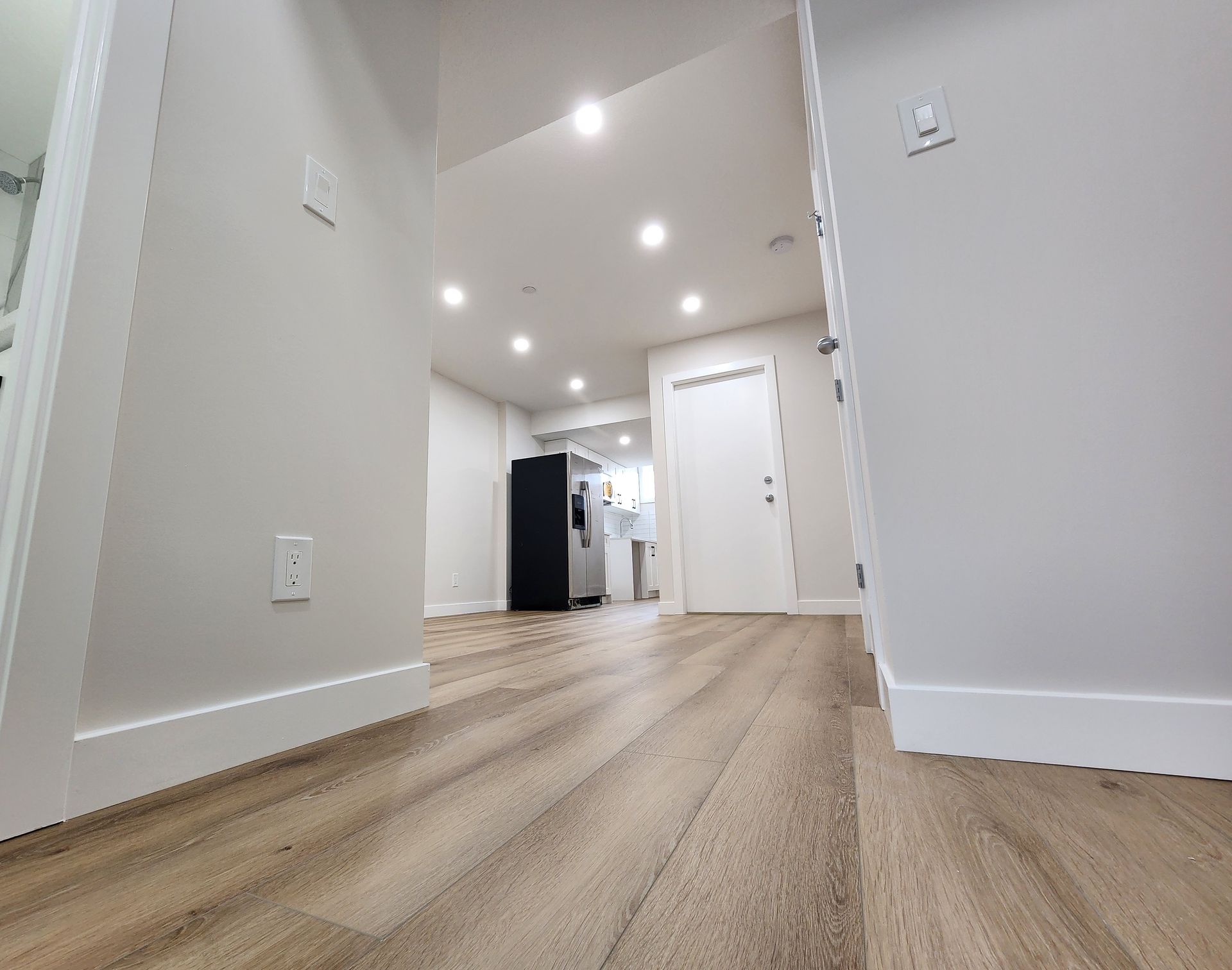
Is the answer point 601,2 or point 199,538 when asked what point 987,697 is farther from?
point 601,2

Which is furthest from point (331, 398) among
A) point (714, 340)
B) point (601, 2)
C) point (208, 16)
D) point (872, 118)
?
point (714, 340)

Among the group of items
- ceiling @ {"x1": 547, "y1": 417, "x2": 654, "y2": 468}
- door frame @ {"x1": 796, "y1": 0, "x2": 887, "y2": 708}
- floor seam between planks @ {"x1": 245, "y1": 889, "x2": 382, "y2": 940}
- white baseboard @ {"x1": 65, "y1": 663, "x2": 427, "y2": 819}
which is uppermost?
ceiling @ {"x1": 547, "y1": 417, "x2": 654, "y2": 468}

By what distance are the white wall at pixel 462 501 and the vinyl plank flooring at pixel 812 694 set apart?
10.9ft

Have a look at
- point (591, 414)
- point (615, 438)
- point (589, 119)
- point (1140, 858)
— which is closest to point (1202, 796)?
point (1140, 858)

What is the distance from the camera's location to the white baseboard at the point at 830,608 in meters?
3.45

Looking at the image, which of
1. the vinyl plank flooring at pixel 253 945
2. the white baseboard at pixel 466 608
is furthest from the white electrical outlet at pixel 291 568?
the white baseboard at pixel 466 608

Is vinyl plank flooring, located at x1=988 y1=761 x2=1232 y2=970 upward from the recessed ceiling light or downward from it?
downward

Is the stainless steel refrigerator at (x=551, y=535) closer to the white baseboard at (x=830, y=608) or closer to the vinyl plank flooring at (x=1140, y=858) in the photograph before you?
the white baseboard at (x=830, y=608)

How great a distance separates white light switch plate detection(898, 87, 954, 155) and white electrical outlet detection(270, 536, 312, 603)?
1283 millimetres

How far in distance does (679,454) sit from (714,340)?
0.93 metres

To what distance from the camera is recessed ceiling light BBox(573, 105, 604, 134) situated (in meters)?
2.12

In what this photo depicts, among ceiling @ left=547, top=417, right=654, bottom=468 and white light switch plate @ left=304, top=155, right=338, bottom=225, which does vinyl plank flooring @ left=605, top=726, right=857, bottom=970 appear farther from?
ceiling @ left=547, top=417, right=654, bottom=468

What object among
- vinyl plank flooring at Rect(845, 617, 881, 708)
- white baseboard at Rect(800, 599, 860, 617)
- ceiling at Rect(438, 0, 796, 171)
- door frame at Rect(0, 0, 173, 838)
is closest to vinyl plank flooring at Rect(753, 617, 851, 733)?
vinyl plank flooring at Rect(845, 617, 881, 708)

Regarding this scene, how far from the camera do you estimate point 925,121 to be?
37.3 inches
